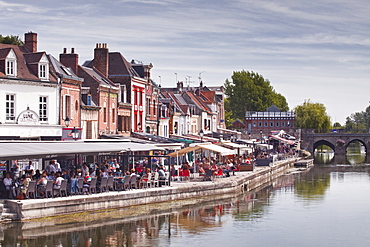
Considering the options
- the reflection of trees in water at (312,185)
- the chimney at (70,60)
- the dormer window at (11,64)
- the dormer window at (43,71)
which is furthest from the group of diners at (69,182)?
the chimney at (70,60)

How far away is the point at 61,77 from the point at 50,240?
20541 millimetres

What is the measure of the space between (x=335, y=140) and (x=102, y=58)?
74716mm

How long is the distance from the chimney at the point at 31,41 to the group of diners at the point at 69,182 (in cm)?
1283

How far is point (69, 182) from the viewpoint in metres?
30.2

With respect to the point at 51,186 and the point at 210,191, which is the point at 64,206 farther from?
the point at 210,191

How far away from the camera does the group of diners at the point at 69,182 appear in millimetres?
27375

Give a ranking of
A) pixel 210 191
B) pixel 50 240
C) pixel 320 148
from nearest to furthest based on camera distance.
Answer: pixel 50 240, pixel 210 191, pixel 320 148

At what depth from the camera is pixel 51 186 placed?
27.6 m

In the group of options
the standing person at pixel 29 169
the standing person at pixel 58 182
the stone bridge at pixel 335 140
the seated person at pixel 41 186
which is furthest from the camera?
the stone bridge at pixel 335 140

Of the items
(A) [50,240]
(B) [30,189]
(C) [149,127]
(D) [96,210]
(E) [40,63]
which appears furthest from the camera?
(C) [149,127]

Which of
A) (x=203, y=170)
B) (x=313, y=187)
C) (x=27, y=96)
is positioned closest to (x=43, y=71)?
(x=27, y=96)

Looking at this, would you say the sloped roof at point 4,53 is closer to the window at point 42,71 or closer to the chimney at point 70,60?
the window at point 42,71

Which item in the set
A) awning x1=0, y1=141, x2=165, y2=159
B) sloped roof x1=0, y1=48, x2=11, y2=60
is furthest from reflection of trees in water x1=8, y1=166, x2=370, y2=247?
sloped roof x1=0, y1=48, x2=11, y2=60

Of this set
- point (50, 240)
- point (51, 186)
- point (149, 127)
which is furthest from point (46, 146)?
point (149, 127)
